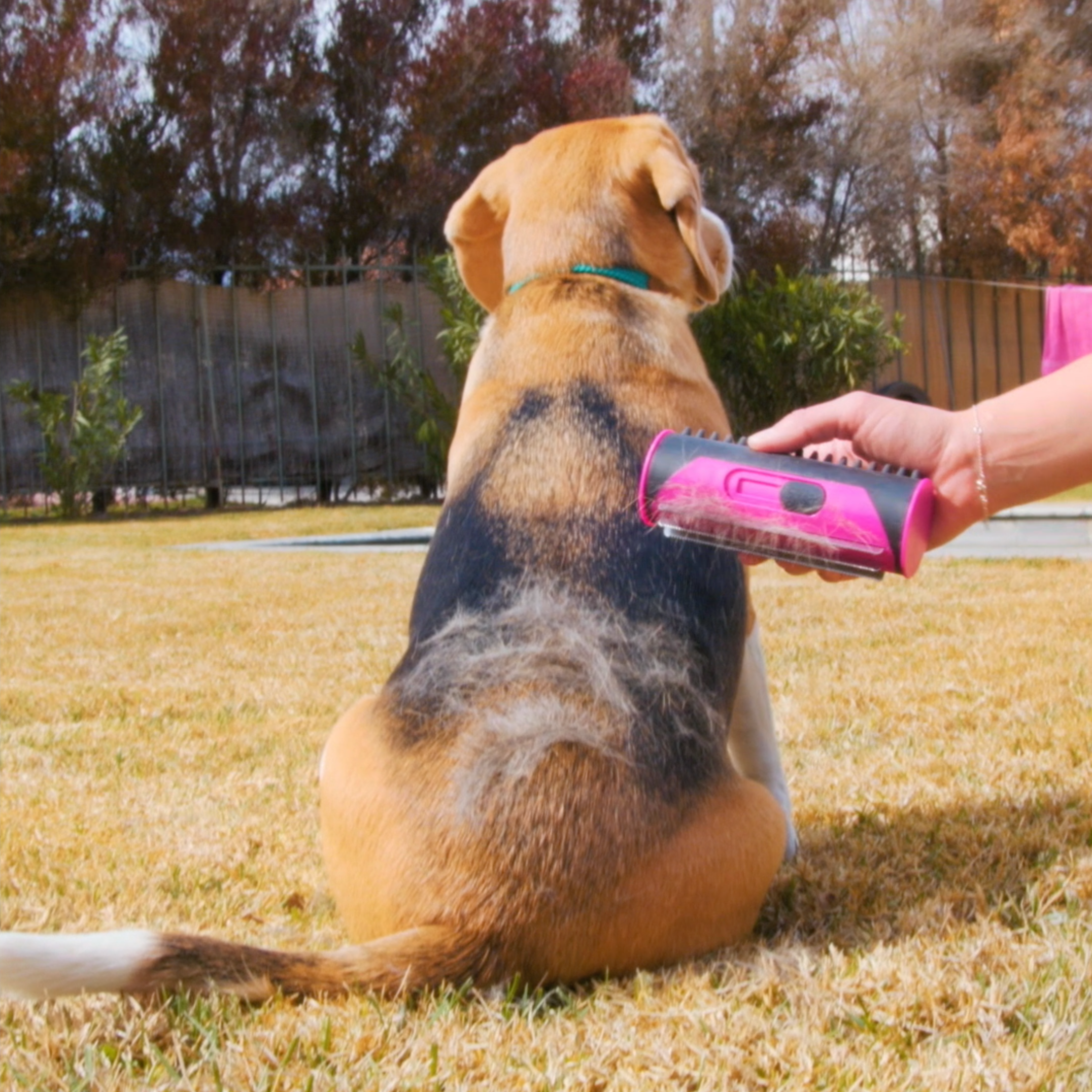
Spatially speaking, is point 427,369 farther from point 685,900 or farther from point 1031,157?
point 685,900

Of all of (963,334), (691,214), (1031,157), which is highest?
(1031,157)

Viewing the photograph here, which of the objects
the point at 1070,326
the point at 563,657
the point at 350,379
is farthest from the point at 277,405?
the point at 563,657

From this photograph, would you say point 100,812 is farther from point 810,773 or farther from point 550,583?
point 810,773

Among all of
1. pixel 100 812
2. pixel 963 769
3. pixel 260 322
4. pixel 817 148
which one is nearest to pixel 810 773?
pixel 963 769

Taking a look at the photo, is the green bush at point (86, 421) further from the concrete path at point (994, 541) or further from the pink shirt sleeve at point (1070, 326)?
the pink shirt sleeve at point (1070, 326)

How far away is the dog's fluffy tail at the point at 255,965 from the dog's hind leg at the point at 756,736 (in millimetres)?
910

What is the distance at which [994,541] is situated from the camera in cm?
928

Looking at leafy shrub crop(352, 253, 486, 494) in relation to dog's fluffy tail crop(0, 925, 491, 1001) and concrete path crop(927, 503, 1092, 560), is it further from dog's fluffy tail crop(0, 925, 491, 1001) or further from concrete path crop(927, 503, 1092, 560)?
dog's fluffy tail crop(0, 925, 491, 1001)

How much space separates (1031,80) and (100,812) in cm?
1892

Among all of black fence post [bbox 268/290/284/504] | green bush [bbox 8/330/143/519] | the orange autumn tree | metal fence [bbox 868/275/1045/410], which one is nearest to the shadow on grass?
green bush [bbox 8/330/143/519]

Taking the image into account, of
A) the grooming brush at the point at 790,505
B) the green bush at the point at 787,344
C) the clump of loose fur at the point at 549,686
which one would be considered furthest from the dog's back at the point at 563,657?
the green bush at the point at 787,344

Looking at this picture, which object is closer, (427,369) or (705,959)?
(705,959)

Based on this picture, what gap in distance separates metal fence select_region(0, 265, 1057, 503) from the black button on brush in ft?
41.7

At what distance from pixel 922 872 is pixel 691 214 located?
1.49m
